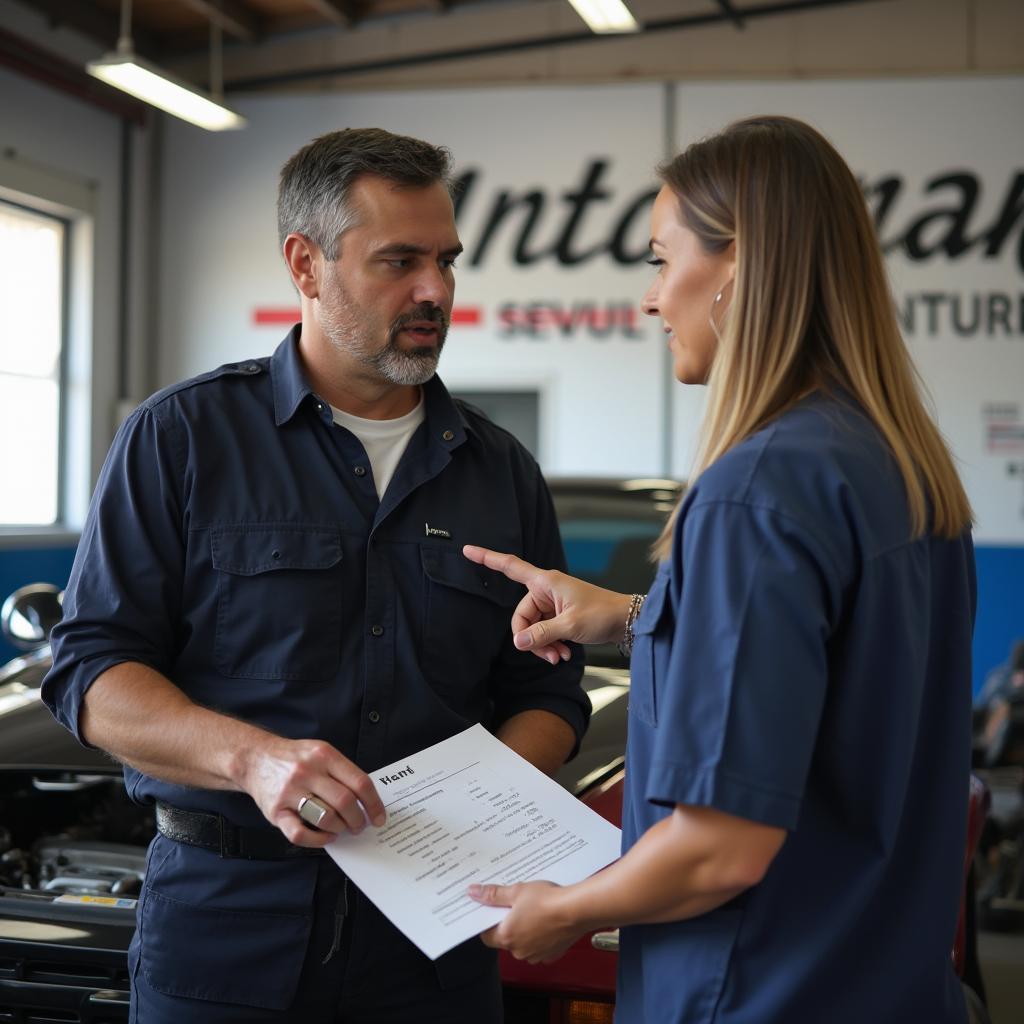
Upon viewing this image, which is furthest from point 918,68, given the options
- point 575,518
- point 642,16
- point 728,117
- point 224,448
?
point 224,448

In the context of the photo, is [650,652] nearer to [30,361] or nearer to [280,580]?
[280,580]

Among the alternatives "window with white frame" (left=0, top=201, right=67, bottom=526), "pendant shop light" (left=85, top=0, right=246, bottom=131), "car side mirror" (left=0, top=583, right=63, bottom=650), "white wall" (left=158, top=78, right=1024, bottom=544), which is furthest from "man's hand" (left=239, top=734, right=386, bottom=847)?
"window with white frame" (left=0, top=201, right=67, bottom=526)

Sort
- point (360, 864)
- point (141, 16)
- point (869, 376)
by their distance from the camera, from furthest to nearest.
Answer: point (141, 16) → point (360, 864) → point (869, 376)

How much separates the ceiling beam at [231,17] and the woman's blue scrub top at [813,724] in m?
7.73

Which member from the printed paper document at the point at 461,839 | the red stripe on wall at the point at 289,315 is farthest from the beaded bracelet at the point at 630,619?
the red stripe on wall at the point at 289,315

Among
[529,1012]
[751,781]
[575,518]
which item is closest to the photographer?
[751,781]

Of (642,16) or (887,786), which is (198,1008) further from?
(642,16)

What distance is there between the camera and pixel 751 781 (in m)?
1.03

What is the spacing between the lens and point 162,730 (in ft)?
4.79

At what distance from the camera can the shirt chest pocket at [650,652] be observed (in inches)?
46.0

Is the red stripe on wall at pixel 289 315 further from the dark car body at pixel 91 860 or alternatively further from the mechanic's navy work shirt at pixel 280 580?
the mechanic's navy work shirt at pixel 280 580

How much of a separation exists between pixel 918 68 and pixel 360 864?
26.0 ft

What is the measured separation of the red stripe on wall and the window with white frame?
133 cm

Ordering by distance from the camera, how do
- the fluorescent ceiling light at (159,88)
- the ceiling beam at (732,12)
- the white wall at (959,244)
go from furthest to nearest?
1. the white wall at (959,244)
2. the ceiling beam at (732,12)
3. the fluorescent ceiling light at (159,88)
